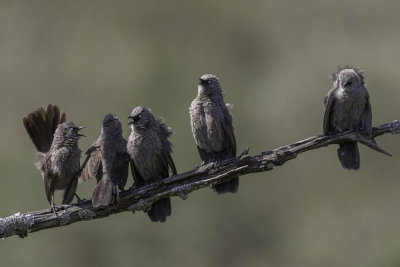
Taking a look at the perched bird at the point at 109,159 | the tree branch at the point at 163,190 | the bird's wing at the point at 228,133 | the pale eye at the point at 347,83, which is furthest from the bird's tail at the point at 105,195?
the pale eye at the point at 347,83

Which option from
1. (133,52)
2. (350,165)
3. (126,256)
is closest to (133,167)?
(350,165)

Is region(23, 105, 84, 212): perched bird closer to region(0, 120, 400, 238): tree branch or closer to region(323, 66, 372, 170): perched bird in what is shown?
region(0, 120, 400, 238): tree branch

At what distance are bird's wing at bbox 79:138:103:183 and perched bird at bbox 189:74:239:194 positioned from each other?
1.30 meters

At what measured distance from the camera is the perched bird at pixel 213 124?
11.8m

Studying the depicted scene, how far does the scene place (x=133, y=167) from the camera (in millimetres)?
11703

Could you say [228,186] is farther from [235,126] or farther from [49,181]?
[235,126]

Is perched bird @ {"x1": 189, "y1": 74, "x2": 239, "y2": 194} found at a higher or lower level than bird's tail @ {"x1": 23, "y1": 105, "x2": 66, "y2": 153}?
lower

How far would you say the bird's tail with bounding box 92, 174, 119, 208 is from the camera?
34.9 feet

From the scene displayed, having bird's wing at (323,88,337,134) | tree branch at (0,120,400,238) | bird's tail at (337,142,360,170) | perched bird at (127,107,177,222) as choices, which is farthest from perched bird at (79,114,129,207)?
bird's tail at (337,142,360,170)

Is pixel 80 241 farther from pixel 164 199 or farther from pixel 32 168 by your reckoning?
pixel 164 199

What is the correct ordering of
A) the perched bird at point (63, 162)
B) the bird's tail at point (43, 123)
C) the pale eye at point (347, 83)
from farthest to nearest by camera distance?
the bird's tail at point (43, 123) < the pale eye at point (347, 83) < the perched bird at point (63, 162)

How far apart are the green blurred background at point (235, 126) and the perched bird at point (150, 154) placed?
710 centimetres

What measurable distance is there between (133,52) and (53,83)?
100 inches

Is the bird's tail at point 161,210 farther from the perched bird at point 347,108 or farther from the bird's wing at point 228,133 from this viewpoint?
the perched bird at point 347,108
